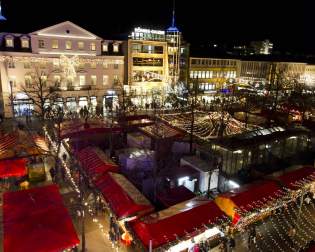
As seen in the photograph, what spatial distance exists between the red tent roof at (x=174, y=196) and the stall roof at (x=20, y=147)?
356 inches

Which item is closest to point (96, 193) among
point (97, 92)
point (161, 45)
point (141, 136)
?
point (141, 136)

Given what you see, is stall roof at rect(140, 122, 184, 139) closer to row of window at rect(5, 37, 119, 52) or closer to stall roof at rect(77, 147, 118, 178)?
stall roof at rect(77, 147, 118, 178)

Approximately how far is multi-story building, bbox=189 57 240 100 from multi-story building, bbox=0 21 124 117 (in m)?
18.7

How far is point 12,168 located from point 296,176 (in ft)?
58.3

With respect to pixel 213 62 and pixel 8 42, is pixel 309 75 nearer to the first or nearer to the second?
pixel 213 62

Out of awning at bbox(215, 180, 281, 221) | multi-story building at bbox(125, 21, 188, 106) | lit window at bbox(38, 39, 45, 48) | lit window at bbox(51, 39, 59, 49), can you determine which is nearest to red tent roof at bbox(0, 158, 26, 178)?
awning at bbox(215, 180, 281, 221)

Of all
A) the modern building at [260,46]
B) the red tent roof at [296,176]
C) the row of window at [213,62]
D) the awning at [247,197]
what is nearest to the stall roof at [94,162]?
the awning at [247,197]

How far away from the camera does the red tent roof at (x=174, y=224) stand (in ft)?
37.4

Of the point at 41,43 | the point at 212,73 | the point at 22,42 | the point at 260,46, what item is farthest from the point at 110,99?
the point at 260,46

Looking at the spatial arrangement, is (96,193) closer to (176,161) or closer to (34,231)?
(34,231)

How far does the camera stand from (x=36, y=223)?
11.6 metres

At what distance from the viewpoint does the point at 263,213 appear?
1470cm

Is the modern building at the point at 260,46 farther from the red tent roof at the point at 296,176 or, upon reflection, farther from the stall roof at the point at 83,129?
the red tent roof at the point at 296,176

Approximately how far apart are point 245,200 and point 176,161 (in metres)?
8.08
